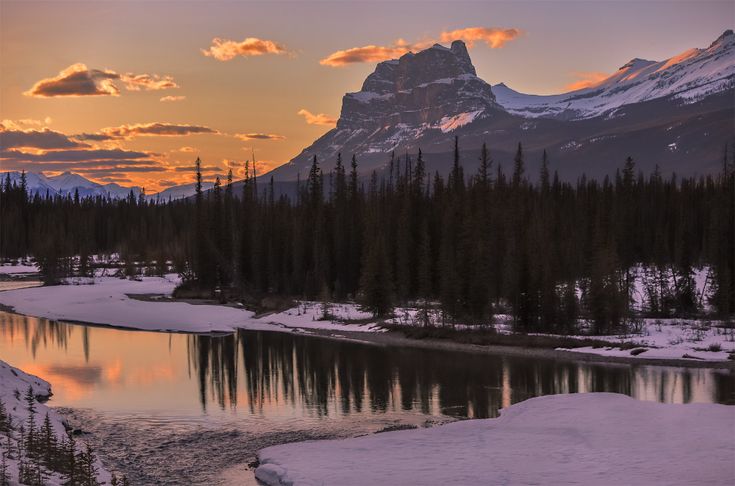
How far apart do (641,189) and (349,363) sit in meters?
70.9

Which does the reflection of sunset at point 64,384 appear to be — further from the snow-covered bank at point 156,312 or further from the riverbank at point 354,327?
the snow-covered bank at point 156,312

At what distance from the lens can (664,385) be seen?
111ft

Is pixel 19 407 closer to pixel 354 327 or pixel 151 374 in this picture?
pixel 151 374

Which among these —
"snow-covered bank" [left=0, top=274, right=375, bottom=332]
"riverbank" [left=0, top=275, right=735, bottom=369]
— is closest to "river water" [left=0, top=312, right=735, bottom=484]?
"riverbank" [left=0, top=275, right=735, bottom=369]

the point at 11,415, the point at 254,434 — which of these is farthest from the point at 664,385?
the point at 11,415

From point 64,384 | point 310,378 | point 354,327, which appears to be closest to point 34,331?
point 64,384

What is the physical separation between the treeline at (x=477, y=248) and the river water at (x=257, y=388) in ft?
31.7

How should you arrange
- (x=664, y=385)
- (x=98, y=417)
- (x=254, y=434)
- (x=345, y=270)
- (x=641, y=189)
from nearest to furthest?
(x=254, y=434) < (x=98, y=417) < (x=664, y=385) < (x=345, y=270) < (x=641, y=189)

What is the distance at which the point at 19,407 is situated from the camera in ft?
80.9

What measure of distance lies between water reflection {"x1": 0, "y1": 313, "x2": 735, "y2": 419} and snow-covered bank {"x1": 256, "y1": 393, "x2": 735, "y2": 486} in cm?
416

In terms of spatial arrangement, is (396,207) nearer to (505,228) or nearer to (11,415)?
(505,228)

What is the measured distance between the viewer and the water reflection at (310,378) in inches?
1181

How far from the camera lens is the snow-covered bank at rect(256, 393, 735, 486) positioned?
19172mm

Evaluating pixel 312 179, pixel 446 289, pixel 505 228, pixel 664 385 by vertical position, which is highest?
pixel 312 179
